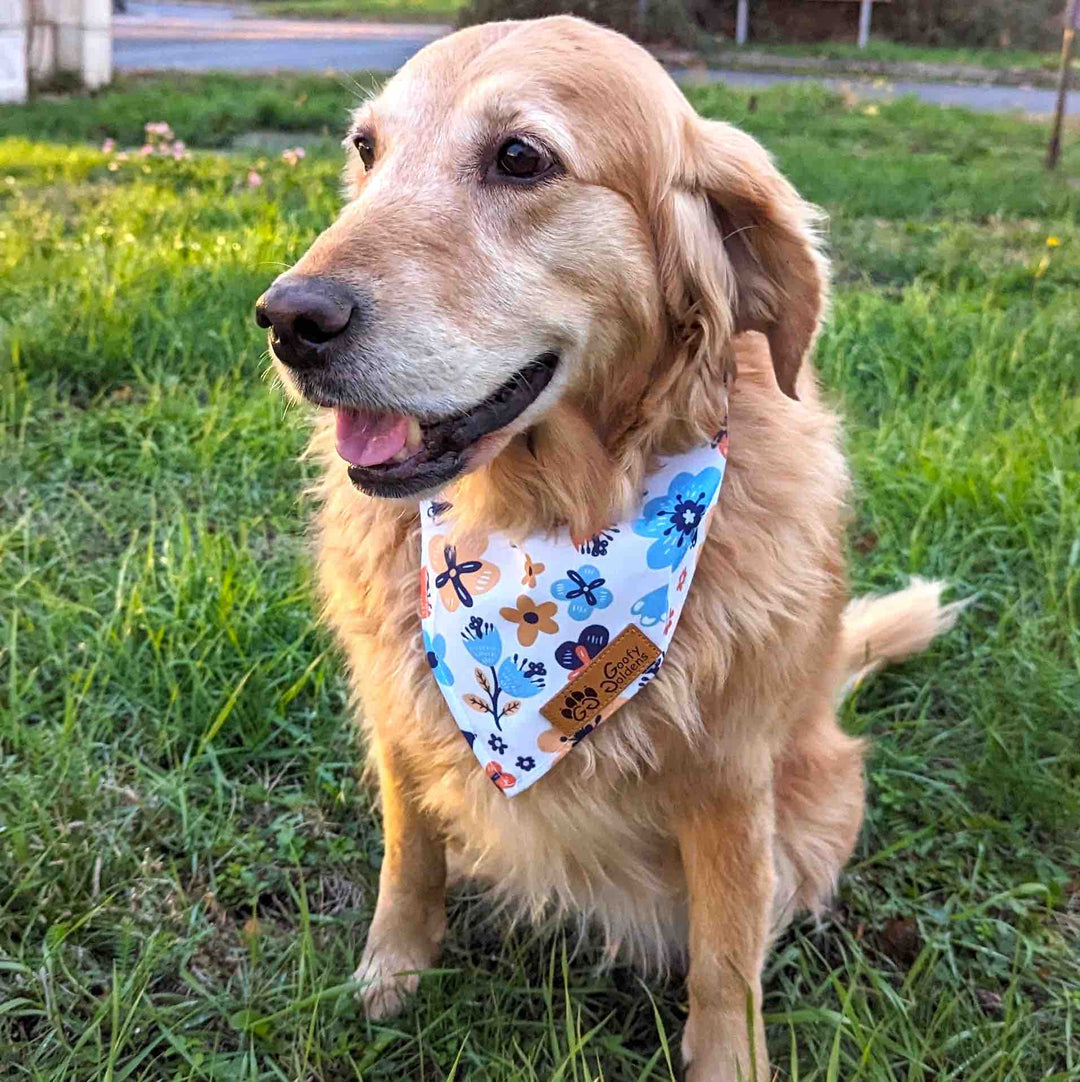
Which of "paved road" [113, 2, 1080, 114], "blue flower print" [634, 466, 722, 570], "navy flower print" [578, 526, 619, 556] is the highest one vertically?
"paved road" [113, 2, 1080, 114]

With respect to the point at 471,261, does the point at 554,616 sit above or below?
below

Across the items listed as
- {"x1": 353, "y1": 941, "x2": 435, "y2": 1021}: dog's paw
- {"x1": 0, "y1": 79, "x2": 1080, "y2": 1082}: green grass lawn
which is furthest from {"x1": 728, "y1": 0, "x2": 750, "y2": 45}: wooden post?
{"x1": 353, "y1": 941, "x2": 435, "y2": 1021}: dog's paw

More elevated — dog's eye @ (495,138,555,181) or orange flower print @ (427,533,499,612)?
dog's eye @ (495,138,555,181)

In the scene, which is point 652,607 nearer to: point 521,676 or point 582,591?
point 582,591

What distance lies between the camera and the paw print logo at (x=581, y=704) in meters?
1.82

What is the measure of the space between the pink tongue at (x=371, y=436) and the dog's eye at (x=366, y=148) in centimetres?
49

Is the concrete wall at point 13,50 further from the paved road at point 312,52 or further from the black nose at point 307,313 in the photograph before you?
the black nose at point 307,313

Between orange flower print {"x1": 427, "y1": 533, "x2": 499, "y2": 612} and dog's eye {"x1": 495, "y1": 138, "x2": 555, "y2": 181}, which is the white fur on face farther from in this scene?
orange flower print {"x1": 427, "y1": 533, "x2": 499, "y2": 612}

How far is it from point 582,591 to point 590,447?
9.7 inches

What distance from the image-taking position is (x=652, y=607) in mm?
1779

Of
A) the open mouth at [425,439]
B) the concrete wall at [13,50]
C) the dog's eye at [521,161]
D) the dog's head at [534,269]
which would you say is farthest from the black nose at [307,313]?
the concrete wall at [13,50]

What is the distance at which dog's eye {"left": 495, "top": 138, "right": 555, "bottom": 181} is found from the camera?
64.7 inches

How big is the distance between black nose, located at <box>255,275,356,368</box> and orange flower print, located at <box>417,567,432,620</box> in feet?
1.67

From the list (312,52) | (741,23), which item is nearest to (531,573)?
(312,52)
